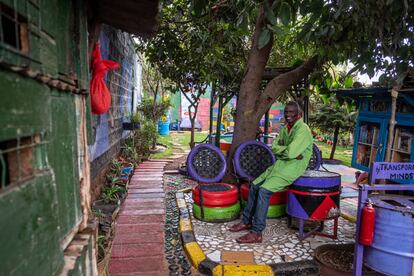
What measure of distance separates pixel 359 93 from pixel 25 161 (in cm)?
589

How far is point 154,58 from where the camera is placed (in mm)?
8133

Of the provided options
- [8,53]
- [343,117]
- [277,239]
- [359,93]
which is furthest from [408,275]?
[343,117]

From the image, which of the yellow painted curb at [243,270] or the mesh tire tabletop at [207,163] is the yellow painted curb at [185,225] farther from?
the yellow painted curb at [243,270]

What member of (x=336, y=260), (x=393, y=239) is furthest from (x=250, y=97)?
(x=393, y=239)

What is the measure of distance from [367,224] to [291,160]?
169 centimetres

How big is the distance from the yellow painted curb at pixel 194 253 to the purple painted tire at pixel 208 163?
4.20 feet

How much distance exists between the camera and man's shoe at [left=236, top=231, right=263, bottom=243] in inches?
175

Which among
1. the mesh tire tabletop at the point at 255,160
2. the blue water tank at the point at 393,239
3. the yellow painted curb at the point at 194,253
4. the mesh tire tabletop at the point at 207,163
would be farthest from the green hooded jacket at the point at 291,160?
the blue water tank at the point at 393,239

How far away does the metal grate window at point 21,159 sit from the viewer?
1.42 m

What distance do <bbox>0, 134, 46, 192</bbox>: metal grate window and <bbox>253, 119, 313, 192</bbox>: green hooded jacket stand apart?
339 cm

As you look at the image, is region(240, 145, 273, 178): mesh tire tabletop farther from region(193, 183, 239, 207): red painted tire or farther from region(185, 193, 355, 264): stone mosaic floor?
region(185, 193, 355, 264): stone mosaic floor

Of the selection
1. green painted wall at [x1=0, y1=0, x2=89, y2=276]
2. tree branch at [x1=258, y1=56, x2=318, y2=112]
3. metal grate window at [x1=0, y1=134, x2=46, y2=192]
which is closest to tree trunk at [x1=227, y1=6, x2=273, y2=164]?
tree branch at [x1=258, y1=56, x2=318, y2=112]

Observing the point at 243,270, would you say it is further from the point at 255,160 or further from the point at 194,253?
the point at 255,160

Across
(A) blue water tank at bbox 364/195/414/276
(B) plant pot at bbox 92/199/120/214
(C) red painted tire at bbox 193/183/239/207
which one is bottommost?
(B) plant pot at bbox 92/199/120/214
